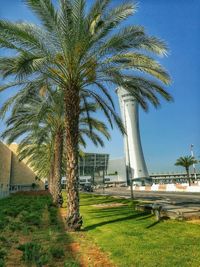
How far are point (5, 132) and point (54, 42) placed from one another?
1536 centimetres

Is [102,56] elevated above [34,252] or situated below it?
above

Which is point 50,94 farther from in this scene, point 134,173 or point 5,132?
point 134,173

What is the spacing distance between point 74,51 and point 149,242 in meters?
7.20

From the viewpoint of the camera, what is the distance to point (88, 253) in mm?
7816

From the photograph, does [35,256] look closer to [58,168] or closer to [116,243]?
[116,243]

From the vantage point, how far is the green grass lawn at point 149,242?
6.72 m

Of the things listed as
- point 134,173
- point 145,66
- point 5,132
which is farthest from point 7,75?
point 134,173

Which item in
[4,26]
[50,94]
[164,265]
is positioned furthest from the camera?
[50,94]

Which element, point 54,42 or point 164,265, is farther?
point 54,42

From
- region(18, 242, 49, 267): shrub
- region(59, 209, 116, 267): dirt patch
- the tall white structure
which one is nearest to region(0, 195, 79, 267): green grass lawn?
region(18, 242, 49, 267): shrub

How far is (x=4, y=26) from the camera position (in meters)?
11.0

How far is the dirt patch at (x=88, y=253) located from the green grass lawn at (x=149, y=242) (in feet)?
0.55

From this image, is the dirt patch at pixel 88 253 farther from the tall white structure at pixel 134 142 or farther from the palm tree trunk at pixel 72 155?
the tall white structure at pixel 134 142

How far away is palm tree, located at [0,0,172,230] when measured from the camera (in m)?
11.2
